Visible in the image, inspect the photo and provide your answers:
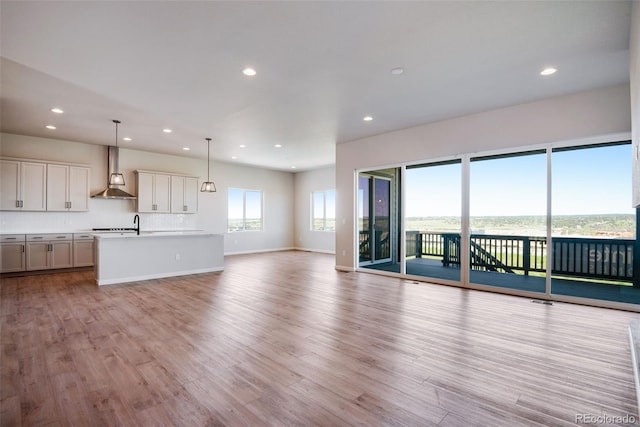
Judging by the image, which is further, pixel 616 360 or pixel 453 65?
pixel 453 65

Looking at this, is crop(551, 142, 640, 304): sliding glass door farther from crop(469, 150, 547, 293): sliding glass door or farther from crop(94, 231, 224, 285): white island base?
crop(94, 231, 224, 285): white island base

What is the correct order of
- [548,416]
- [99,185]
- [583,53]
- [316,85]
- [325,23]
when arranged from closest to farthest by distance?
[548,416] < [325,23] < [583,53] < [316,85] < [99,185]

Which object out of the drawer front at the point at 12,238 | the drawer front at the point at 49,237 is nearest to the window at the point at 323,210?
the drawer front at the point at 49,237

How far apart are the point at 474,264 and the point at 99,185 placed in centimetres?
868

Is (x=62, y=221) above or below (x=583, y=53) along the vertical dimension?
below

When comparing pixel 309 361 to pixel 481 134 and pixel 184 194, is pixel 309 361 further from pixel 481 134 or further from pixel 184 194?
pixel 184 194

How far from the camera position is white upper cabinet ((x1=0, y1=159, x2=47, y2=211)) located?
Result: 20.0 feet

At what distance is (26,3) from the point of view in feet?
8.07

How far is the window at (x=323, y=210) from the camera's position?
10336 millimetres

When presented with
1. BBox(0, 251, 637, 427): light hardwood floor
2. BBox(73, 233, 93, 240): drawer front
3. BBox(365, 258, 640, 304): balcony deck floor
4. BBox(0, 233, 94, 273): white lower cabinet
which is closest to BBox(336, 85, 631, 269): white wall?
BBox(365, 258, 640, 304): balcony deck floor

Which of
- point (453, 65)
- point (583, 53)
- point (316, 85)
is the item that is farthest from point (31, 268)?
point (583, 53)

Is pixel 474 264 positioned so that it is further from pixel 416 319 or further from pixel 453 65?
pixel 453 65

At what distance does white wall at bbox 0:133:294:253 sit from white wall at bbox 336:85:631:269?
14.2 feet

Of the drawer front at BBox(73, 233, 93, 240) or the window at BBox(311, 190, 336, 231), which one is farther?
the window at BBox(311, 190, 336, 231)
